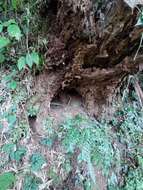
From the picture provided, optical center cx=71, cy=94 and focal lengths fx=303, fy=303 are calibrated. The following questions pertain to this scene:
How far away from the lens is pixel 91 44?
62.6 inches

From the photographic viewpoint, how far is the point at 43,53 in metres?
1.82

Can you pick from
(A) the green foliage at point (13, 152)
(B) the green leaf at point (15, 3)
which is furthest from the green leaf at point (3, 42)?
(A) the green foliage at point (13, 152)

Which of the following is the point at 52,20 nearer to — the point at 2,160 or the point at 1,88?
the point at 1,88

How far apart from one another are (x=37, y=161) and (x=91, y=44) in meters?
0.72

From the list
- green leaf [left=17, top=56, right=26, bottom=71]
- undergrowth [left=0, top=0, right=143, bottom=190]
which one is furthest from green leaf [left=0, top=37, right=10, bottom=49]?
green leaf [left=17, top=56, right=26, bottom=71]

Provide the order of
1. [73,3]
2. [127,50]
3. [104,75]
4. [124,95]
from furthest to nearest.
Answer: [124,95] < [104,75] < [127,50] < [73,3]

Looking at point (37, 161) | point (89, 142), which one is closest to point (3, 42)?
point (37, 161)

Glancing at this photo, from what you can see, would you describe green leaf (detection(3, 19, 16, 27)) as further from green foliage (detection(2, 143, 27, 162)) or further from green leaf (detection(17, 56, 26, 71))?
green foliage (detection(2, 143, 27, 162))

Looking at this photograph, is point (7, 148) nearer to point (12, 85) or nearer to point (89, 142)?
point (12, 85)

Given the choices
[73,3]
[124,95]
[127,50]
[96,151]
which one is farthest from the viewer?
[124,95]

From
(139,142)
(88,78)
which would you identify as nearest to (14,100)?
(88,78)

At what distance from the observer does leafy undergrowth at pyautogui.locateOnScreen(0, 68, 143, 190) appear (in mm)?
1696

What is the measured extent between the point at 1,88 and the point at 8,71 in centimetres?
12

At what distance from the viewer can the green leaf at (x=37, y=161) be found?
1699mm
